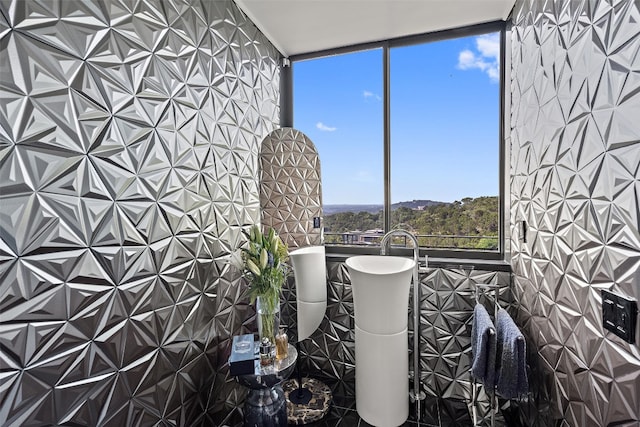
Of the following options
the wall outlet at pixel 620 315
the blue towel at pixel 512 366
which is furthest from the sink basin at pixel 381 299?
the wall outlet at pixel 620 315

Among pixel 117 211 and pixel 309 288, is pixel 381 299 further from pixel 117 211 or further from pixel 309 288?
pixel 117 211

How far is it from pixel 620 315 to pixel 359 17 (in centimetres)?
218

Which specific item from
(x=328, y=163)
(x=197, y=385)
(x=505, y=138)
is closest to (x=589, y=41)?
(x=505, y=138)

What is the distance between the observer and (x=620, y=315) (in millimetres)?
917

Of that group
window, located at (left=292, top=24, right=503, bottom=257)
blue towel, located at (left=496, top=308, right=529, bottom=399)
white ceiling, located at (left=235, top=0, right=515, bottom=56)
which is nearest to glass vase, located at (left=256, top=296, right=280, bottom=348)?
window, located at (left=292, top=24, right=503, bottom=257)

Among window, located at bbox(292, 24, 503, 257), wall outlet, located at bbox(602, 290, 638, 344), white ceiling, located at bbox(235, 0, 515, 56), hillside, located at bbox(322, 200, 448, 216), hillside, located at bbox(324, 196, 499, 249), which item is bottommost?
wall outlet, located at bbox(602, 290, 638, 344)

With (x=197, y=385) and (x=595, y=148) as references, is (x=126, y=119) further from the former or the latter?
(x=595, y=148)

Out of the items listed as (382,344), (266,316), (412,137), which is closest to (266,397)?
(266,316)

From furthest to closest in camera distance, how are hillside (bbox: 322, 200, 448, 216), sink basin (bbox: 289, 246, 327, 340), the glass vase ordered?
hillside (bbox: 322, 200, 448, 216), sink basin (bbox: 289, 246, 327, 340), the glass vase

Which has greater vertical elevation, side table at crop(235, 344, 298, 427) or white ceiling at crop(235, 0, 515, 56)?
white ceiling at crop(235, 0, 515, 56)

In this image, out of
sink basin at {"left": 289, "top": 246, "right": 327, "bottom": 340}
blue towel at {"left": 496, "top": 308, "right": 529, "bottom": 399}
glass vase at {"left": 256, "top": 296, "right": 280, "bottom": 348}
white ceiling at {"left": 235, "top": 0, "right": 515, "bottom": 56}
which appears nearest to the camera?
blue towel at {"left": 496, "top": 308, "right": 529, "bottom": 399}

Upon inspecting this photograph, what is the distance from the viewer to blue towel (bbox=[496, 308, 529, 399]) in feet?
4.72

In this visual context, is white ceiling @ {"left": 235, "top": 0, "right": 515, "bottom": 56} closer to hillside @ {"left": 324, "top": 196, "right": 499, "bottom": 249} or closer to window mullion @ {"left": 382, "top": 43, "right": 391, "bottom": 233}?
window mullion @ {"left": 382, "top": 43, "right": 391, "bottom": 233}

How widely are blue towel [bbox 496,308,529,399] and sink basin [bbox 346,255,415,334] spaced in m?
0.55
